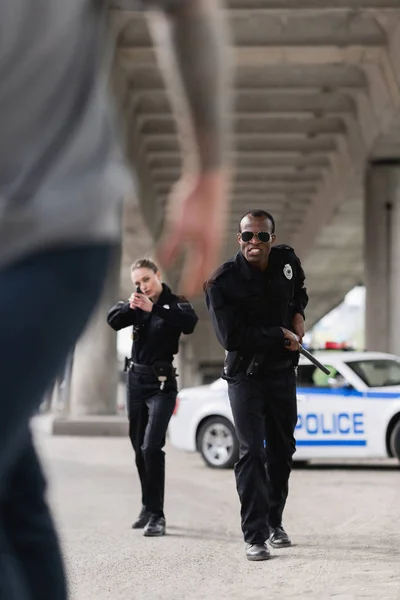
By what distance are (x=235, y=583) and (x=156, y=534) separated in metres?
2.24

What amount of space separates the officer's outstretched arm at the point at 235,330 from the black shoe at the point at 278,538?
3.83 feet

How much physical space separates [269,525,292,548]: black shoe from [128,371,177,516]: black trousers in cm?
105

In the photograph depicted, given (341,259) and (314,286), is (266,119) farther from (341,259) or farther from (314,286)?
(314,286)

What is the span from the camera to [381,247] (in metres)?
30.2

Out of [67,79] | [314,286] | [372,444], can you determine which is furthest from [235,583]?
[314,286]

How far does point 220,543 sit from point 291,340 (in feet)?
5.21

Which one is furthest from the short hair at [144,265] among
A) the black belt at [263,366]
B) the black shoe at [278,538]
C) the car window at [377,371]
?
the car window at [377,371]

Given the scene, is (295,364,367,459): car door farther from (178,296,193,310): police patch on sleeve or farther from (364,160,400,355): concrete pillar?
(364,160,400,355): concrete pillar

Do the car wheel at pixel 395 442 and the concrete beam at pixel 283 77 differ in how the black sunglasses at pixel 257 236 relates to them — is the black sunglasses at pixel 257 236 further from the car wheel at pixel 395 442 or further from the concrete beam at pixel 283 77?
the concrete beam at pixel 283 77

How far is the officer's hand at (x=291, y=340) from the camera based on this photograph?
753 cm

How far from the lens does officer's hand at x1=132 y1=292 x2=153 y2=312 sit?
8.70 meters

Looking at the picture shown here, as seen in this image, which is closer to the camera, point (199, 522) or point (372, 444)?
point (199, 522)

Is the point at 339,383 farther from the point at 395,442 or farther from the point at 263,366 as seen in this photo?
the point at 263,366

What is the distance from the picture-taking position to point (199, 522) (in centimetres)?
959
